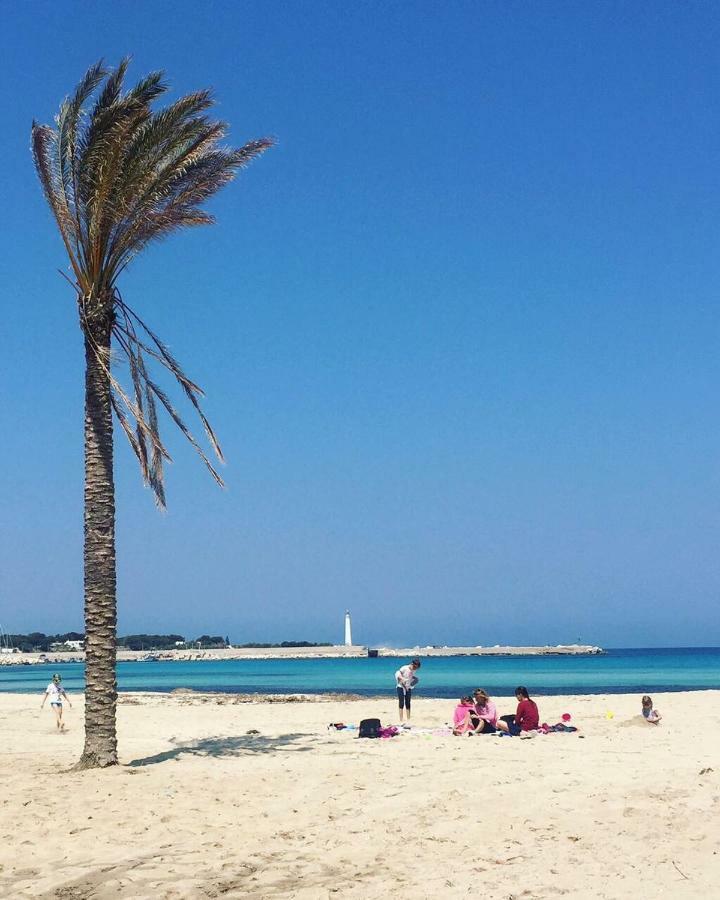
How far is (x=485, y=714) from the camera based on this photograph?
679 inches

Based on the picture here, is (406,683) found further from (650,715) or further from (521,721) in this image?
(650,715)

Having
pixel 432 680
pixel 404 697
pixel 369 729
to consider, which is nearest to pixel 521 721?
pixel 369 729

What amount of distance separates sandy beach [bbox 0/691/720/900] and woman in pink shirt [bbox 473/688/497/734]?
4.14 ft

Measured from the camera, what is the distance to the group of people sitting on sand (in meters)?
16.9

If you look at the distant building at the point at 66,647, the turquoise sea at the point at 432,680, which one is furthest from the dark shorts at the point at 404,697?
the distant building at the point at 66,647

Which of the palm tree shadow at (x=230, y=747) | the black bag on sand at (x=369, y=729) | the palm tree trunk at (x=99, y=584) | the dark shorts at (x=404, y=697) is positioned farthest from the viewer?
the dark shorts at (x=404, y=697)

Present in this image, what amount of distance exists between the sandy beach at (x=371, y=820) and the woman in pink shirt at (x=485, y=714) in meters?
1.26

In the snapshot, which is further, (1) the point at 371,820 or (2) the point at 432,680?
(2) the point at 432,680

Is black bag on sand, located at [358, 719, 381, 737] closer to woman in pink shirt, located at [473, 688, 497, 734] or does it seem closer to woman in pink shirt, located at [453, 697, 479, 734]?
woman in pink shirt, located at [453, 697, 479, 734]

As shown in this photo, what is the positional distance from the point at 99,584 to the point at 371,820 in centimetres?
581

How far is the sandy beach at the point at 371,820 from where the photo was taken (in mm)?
7742

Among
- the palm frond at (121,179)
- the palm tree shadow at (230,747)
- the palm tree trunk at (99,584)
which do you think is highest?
the palm frond at (121,179)

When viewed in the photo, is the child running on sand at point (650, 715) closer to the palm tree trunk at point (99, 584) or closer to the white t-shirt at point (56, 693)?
the palm tree trunk at point (99, 584)

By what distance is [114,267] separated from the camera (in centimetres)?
1410
